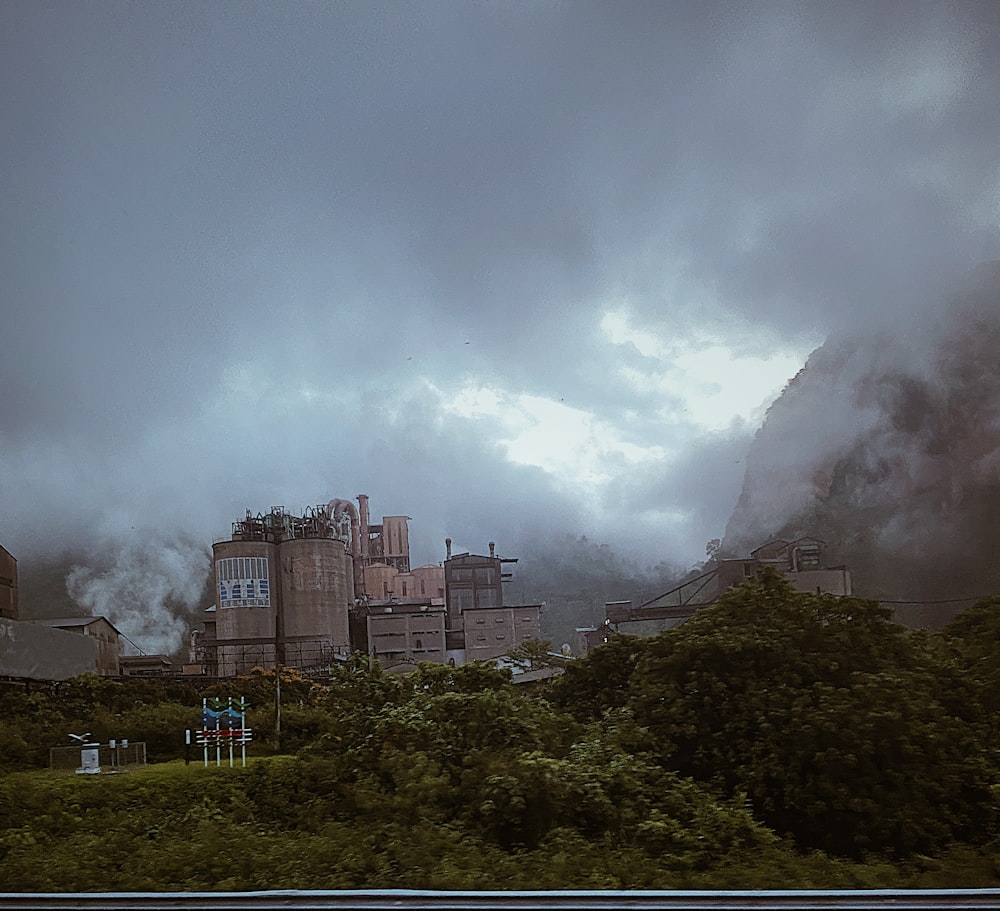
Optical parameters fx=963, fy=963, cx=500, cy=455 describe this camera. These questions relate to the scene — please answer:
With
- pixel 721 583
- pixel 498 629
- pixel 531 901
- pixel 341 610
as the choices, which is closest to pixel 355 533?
pixel 341 610

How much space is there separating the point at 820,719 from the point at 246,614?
2245mm

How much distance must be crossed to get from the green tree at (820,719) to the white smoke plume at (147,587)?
1852 millimetres

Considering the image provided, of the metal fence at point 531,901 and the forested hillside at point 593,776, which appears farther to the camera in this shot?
the forested hillside at point 593,776

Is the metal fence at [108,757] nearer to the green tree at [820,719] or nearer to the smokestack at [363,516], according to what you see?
the smokestack at [363,516]

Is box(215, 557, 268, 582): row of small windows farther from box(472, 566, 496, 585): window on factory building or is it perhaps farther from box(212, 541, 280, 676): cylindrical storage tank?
box(472, 566, 496, 585): window on factory building

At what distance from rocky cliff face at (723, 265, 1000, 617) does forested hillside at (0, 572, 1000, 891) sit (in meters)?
0.24

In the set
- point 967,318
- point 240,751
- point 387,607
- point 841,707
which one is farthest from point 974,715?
point 240,751

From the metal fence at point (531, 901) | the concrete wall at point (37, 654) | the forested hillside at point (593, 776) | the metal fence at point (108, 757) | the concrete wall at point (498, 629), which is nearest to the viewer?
the metal fence at point (531, 901)

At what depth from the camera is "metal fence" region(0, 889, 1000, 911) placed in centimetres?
281

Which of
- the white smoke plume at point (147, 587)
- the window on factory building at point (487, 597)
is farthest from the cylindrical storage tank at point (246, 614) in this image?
the window on factory building at point (487, 597)

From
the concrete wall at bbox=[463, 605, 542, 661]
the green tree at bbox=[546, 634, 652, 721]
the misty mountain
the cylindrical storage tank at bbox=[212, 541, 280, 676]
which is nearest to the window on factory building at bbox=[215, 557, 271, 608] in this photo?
the cylindrical storage tank at bbox=[212, 541, 280, 676]

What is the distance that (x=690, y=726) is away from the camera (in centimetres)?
356

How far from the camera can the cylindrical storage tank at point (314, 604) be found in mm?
3916

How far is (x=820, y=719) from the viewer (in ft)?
11.2
